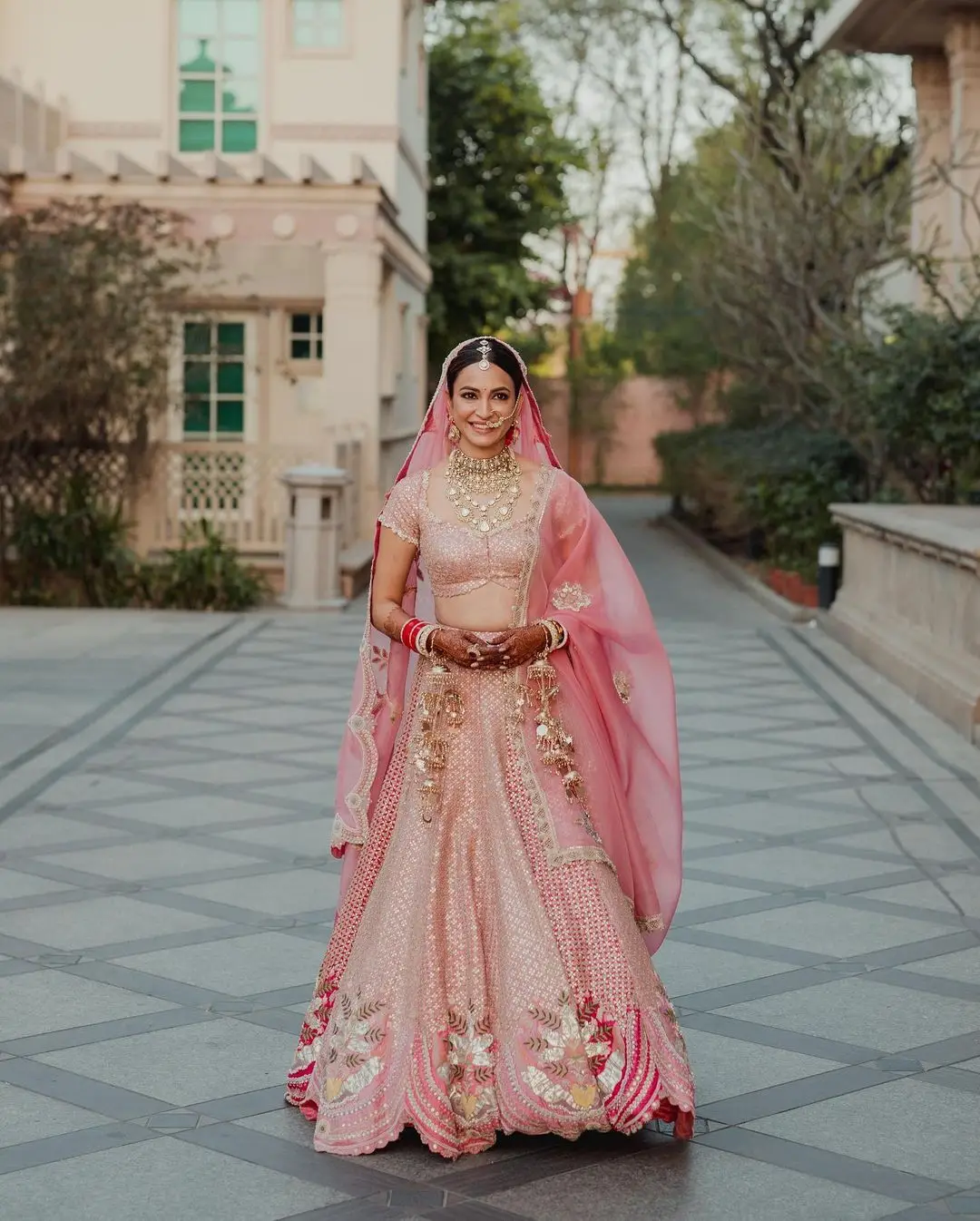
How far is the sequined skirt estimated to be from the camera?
14.1 feet

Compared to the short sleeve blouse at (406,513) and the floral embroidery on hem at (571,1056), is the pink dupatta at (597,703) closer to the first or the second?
the short sleeve blouse at (406,513)

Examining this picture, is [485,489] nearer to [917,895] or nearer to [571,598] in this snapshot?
[571,598]

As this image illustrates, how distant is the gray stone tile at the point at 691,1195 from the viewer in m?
3.98

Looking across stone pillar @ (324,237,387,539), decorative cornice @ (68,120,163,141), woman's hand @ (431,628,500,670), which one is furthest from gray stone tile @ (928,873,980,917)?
decorative cornice @ (68,120,163,141)

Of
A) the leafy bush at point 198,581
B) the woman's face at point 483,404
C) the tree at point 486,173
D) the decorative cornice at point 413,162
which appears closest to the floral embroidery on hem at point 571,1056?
the woman's face at point 483,404

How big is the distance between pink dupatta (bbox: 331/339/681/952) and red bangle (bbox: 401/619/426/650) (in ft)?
0.51

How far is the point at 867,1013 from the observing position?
17.9 ft

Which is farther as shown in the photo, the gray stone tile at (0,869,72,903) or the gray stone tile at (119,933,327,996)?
the gray stone tile at (0,869,72,903)

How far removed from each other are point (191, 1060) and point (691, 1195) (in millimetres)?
1465

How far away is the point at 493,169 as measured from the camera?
95.8 feet

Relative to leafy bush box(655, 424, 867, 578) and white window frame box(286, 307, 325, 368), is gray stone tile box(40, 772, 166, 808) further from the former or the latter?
white window frame box(286, 307, 325, 368)

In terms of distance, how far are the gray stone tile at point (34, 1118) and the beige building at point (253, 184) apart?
13105 mm

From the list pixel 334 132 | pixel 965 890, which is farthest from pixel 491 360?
pixel 334 132

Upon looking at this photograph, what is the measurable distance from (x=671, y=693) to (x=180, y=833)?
3.47m
